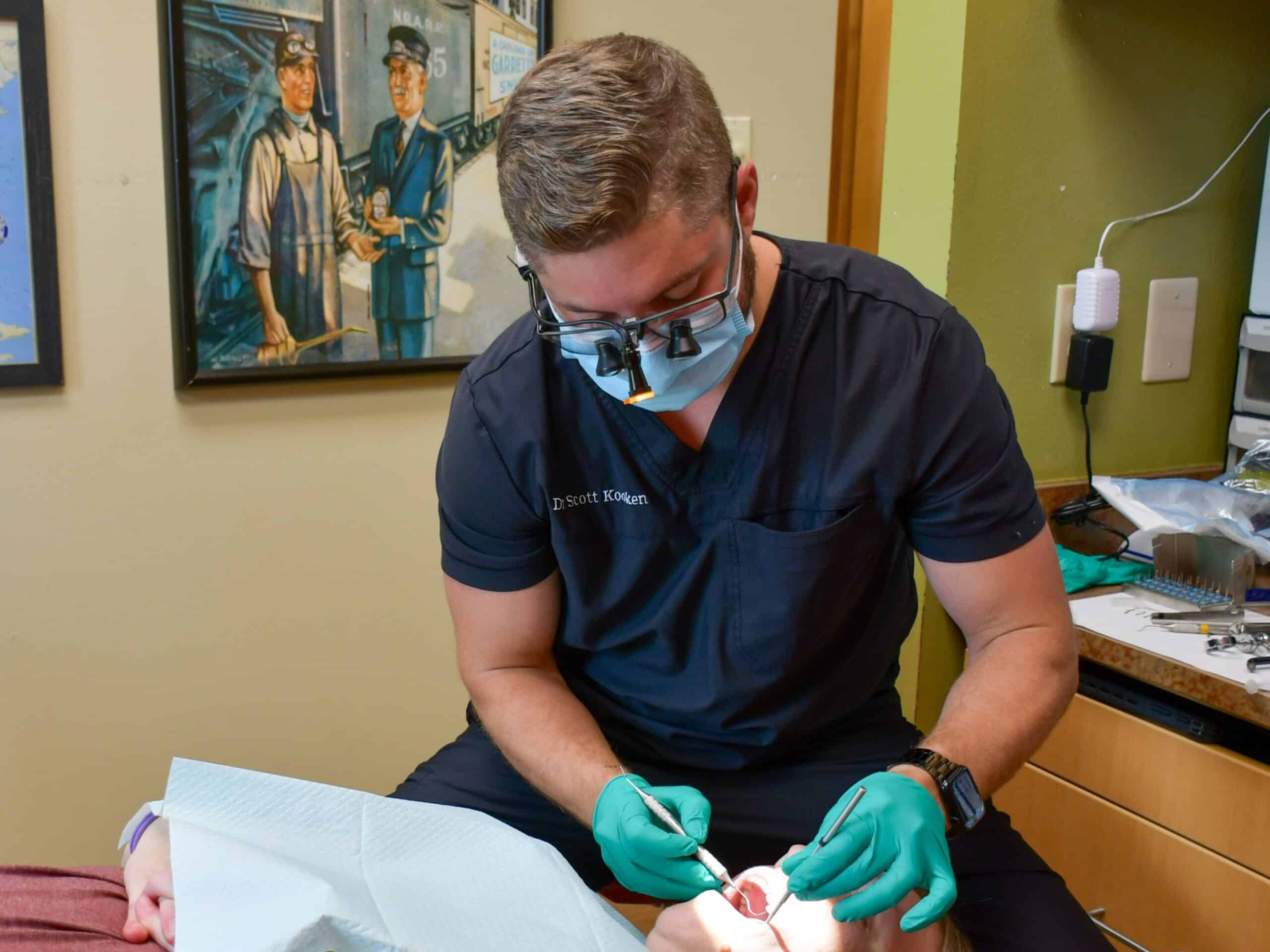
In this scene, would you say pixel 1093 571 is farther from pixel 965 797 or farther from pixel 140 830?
pixel 140 830

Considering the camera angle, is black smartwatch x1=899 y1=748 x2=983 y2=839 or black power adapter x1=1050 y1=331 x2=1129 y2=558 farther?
black power adapter x1=1050 y1=331 x2=1129 y2=558

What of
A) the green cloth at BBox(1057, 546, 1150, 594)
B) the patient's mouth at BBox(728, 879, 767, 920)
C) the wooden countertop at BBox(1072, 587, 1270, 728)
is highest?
the green cloth at BBox(1057, 546, 1150, 594)

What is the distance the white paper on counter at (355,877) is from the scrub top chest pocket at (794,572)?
321mm

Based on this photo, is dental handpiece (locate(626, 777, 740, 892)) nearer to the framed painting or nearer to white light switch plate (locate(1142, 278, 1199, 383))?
the framed painting

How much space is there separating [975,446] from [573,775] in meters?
0.57

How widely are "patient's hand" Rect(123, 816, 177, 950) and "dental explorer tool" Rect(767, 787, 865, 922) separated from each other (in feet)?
1.77

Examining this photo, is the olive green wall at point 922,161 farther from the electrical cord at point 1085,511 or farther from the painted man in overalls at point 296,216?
the painted man in overalls at point 296,216

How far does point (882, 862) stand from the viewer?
0.98 m

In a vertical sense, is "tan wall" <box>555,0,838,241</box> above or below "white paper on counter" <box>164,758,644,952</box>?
above

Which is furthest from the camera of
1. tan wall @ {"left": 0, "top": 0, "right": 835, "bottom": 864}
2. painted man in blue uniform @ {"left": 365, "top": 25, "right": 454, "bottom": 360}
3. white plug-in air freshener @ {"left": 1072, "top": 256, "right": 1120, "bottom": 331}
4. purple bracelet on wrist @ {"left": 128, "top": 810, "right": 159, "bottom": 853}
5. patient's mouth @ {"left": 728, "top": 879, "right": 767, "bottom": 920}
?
white plug-in air freshener @ {"left": 1072, "top": 256, "right": 1120, "bottom": 331}

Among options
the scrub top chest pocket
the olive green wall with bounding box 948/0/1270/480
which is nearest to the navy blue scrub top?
the scrub top chest pocket

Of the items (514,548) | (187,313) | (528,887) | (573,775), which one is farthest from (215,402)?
(528,887)

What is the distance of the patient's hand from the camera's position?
1.04 meters

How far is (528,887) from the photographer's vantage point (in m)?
1.03
